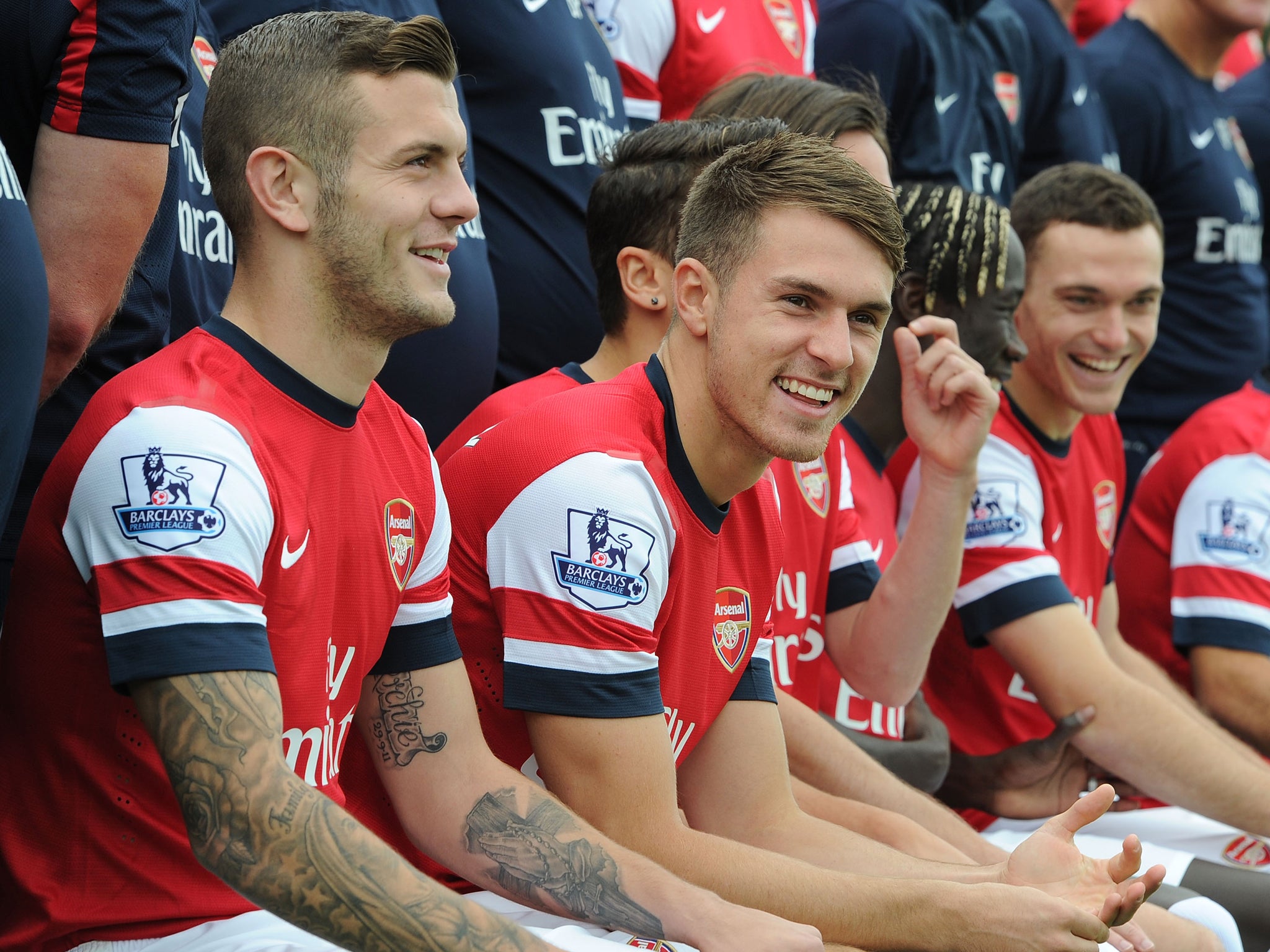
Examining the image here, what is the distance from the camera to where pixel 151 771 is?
2006 millimetres

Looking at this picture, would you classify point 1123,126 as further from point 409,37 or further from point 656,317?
point 409,37

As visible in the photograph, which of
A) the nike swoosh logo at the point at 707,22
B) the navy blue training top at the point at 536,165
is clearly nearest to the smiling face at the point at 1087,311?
the nike swoosh logo at the point at 707,22

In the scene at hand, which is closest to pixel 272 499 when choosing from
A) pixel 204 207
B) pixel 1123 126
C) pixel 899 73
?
pixel 204 207

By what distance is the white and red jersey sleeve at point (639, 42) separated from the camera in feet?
14.0

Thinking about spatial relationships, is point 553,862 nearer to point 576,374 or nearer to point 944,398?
point 576,374

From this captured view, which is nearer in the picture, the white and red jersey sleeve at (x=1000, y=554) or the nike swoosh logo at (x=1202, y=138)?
the white and red jersey sleeve at (x=1000, y=554)

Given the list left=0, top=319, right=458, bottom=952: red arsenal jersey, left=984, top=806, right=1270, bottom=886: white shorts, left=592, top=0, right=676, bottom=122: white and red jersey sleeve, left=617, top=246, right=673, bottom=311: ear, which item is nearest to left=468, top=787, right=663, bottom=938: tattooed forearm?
left=0, top=319, right=458, bottom=952: red arsenal jersey

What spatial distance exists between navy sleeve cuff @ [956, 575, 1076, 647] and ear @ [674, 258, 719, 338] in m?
1.48

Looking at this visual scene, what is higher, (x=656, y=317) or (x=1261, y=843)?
(x=656, y=317)

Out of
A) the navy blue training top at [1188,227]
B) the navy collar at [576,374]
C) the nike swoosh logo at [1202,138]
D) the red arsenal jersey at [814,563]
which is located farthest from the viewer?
the nike swoosh logo at [1202,138]

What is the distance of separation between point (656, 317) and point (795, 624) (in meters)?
0.77

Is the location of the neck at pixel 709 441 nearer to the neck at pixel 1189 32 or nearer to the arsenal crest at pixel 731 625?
the arsenal crest at pixel 731 625

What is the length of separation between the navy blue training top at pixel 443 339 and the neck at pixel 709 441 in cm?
75

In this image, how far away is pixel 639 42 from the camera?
170 inches
